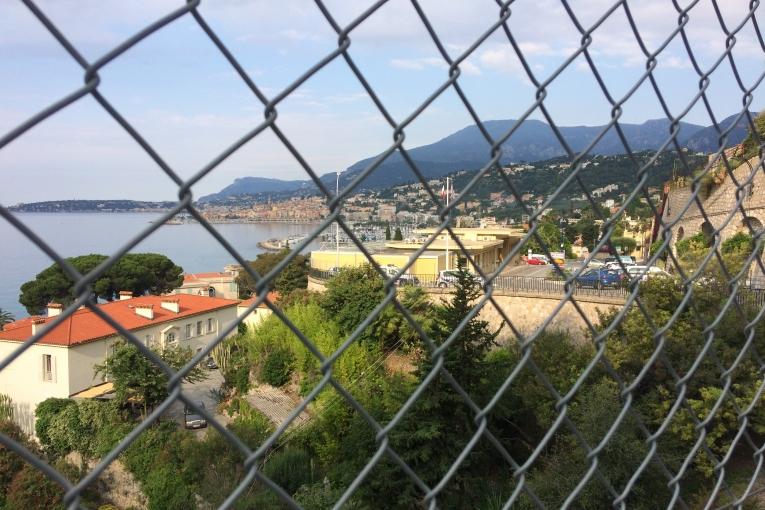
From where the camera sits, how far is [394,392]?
27.8 feet

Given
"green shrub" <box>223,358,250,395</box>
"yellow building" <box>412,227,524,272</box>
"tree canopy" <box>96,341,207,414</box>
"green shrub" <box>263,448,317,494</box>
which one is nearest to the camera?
"green shrub" <box>263,448,317,494</box>

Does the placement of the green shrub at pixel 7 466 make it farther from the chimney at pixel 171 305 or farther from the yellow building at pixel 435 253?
the yellow building at pixel 435 253

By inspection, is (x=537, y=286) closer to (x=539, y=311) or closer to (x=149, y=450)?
(x=539, y=311)

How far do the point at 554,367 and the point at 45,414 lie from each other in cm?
1088

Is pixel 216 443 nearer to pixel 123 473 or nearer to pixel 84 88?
pixel 123 473

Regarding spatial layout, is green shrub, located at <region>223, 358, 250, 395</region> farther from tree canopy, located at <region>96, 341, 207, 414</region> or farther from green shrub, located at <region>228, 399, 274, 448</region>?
tree canopy, located at <region>96, 341, 207, 414</region>

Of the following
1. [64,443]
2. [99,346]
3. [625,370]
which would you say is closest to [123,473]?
[64,443]

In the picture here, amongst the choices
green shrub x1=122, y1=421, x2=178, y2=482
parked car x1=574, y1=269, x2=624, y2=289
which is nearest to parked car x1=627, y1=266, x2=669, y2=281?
parked car x1=574, y1=269, x2=624, y2=289

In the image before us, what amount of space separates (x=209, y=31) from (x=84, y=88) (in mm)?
146

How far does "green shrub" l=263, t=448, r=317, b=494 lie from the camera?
9.41m

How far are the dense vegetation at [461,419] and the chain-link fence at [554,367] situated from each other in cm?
4

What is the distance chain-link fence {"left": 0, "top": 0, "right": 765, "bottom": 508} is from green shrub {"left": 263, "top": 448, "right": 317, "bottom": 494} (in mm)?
547

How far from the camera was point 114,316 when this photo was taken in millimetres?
12836

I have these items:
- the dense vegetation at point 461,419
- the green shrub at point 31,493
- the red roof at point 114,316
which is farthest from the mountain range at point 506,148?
the red roof at point 114,316
